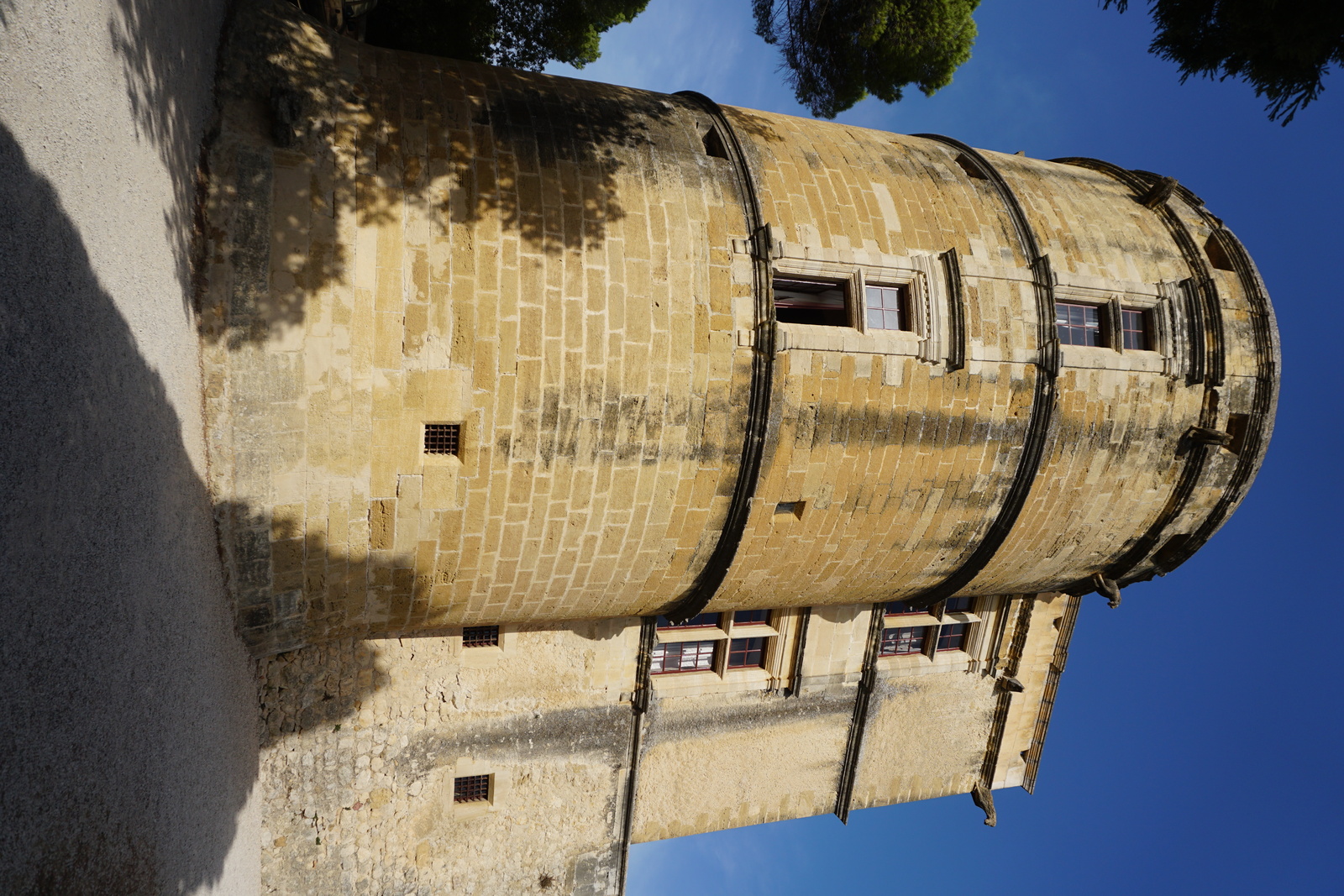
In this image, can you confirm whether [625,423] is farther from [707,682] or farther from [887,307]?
[707,682]

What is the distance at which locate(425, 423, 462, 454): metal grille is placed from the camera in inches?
269

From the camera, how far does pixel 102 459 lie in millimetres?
4430

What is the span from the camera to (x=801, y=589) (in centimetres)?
925

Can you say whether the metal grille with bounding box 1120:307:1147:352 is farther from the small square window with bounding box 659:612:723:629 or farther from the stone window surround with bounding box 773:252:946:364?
the small square window with bounding box 659:612:723:629

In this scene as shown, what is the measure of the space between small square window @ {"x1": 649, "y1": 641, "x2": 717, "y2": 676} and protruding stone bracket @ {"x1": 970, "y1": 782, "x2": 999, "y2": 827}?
18.9ft

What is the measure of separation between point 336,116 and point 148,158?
1852mm

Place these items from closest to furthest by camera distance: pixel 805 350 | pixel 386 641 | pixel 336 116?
pixel 336 116, pixel 805 350, pixel 386 641

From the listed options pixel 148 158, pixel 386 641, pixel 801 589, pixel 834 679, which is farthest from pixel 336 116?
pixel 834 679

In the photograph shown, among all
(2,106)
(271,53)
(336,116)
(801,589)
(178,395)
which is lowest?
(801,589)

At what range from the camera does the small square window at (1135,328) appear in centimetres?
919

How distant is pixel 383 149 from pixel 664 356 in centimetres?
303

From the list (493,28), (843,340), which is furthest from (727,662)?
(493,28)

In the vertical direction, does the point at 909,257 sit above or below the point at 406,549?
above

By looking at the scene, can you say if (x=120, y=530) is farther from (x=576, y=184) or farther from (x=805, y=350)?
(x=805, y=350)
